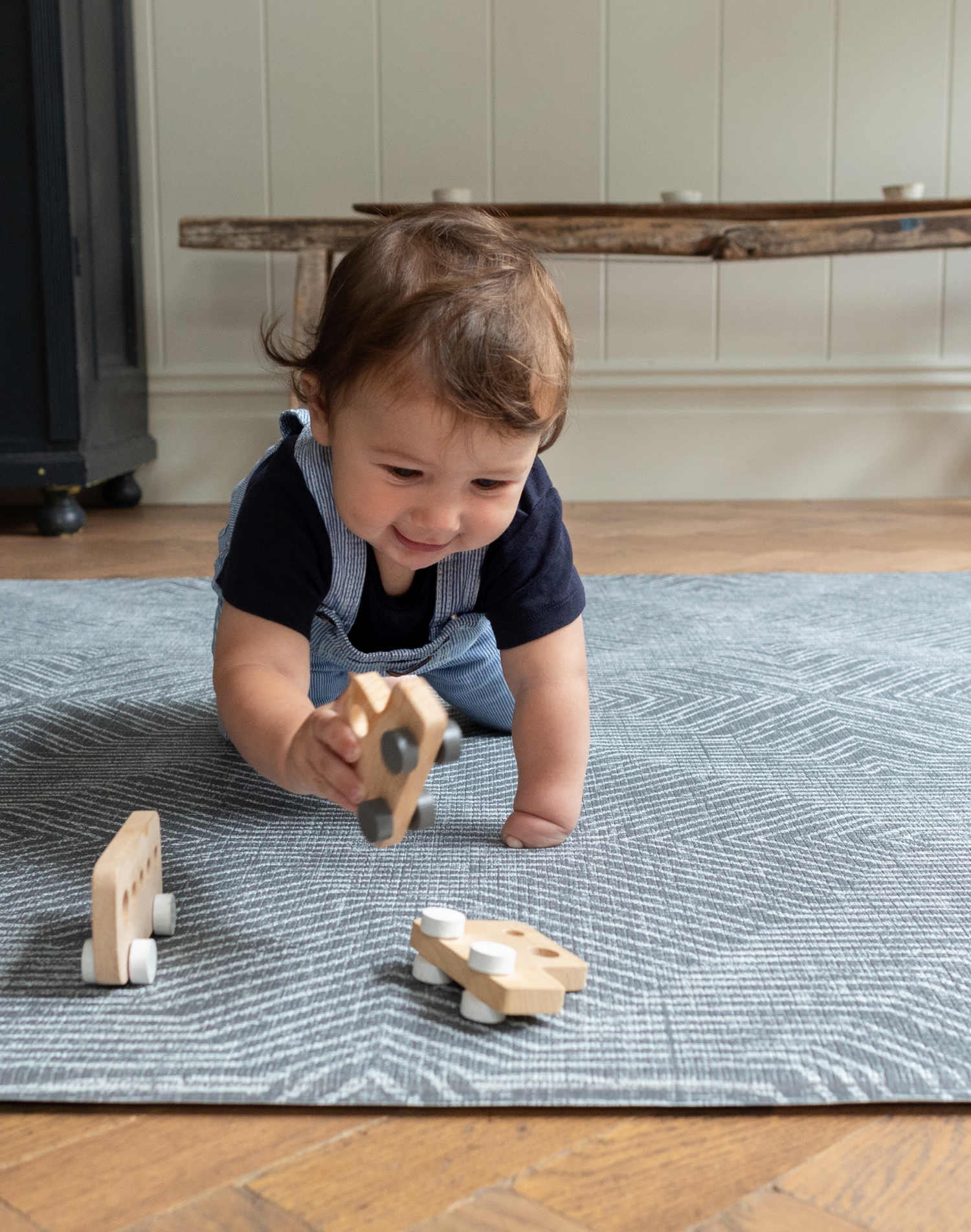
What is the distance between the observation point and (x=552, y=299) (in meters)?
0.59

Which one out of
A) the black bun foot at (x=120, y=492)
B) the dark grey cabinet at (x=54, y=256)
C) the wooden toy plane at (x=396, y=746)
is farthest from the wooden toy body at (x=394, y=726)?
the black bun foot at (x=120, y=492)

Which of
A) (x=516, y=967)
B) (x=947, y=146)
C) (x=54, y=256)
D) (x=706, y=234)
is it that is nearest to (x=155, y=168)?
(x=54, y=256)

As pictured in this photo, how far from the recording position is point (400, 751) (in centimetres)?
44

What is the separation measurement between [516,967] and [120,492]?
1777 millimetres

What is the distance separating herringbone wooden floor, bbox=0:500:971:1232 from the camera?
13.9 inches

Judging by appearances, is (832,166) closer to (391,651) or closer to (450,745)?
(391,651)

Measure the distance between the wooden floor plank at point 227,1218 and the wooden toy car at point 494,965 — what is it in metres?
0.11

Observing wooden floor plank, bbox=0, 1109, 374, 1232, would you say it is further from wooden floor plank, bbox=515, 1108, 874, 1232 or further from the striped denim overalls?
the striped denim overalls

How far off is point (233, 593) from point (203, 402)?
61.8 inches

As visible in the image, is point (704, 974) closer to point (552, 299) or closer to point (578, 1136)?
point (578, 1136)

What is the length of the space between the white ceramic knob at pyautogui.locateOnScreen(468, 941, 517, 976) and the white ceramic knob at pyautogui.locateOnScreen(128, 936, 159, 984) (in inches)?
5.1

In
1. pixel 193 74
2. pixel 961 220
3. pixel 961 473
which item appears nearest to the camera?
pixel 961 220

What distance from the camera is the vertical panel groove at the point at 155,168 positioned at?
203cm

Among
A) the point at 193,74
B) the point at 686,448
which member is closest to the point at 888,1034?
the point at 686,448
